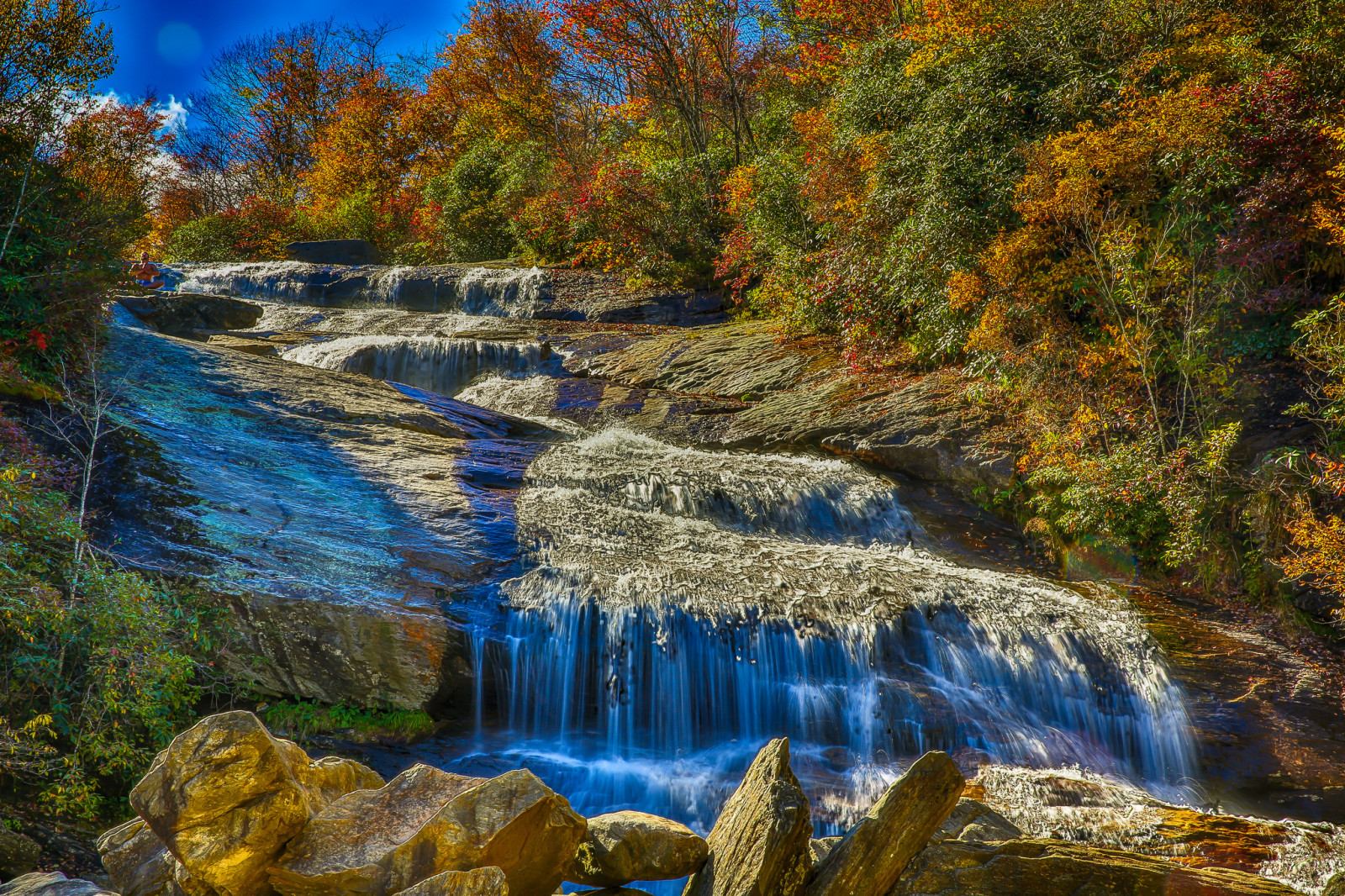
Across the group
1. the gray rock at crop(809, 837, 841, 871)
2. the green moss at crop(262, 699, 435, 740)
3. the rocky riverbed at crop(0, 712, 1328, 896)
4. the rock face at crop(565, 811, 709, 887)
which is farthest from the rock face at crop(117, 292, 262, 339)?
the gray rock at crop(809, 837, 841, 871)

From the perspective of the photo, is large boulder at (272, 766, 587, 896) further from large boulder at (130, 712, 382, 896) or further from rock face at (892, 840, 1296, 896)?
rock face at (892, 840, 1296, 896)

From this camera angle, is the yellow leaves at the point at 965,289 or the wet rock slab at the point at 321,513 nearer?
the wet rock slab at the point at 321,513

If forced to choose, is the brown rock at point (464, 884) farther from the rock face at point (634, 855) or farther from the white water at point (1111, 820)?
the white water at point (1111, 820)

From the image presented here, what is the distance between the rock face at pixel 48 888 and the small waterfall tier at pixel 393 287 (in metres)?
16.4

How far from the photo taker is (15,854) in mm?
3359

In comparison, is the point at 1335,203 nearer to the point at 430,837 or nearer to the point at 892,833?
the point at 892,833

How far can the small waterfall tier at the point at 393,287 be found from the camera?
18812 mm

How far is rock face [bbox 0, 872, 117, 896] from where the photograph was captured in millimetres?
2654

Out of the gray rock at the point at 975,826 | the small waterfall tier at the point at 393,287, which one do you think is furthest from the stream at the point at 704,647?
the small waterfall tier at the point at 393,287

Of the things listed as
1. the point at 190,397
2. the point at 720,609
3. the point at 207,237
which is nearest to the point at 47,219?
the point at 190,397

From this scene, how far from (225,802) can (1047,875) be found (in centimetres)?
376

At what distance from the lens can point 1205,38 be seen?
30.4 ft

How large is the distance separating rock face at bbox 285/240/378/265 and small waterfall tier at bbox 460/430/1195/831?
20.2 meters

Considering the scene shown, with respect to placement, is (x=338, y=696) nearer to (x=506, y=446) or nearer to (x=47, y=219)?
(x=506, y=446)
